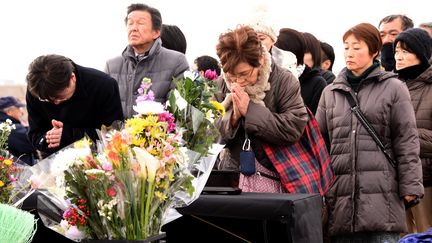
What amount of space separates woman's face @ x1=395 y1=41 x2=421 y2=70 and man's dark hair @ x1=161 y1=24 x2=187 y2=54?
1407 mm

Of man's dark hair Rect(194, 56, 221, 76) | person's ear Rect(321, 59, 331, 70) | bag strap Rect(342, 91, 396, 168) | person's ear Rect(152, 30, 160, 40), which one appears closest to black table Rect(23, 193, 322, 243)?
bag strap Rect(342, 91, 396, 168)

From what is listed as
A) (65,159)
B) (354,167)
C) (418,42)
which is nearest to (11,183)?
(65,159)

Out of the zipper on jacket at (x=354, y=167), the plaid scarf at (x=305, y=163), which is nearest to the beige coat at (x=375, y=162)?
the zipper on jacket at (x=354, y=167)

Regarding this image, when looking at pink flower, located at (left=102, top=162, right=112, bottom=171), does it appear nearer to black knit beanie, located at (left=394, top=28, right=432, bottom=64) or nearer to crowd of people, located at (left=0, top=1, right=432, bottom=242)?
crowd of people, located at (left=0, top=1, right=432, bottom=242)

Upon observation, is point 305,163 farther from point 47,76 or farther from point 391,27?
point 391,27

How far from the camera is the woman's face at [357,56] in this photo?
3.92 metres

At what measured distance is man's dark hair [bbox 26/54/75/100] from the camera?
331 centimetres

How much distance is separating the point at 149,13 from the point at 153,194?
2.46m

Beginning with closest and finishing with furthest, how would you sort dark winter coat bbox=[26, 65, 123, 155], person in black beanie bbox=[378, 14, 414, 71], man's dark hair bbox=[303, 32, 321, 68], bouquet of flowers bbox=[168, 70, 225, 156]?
bouquet of flowers bbox=[168, 70, 225, 156] → dark winter coat bbox=[26, 65, 123, 155] → man's dark hair bbox=[303, 32, 321, 68] → person in black beanie bbox=[378, 14, 414, 71]

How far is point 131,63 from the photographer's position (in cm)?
430

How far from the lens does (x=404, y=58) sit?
4.35 meters

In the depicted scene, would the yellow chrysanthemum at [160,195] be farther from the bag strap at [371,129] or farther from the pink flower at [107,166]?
the bag strap at [371,129]

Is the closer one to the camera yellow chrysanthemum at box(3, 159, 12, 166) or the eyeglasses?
yellow chrysanthemum at box(3, 159, 12, 166)

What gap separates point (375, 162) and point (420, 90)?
2.64ft
